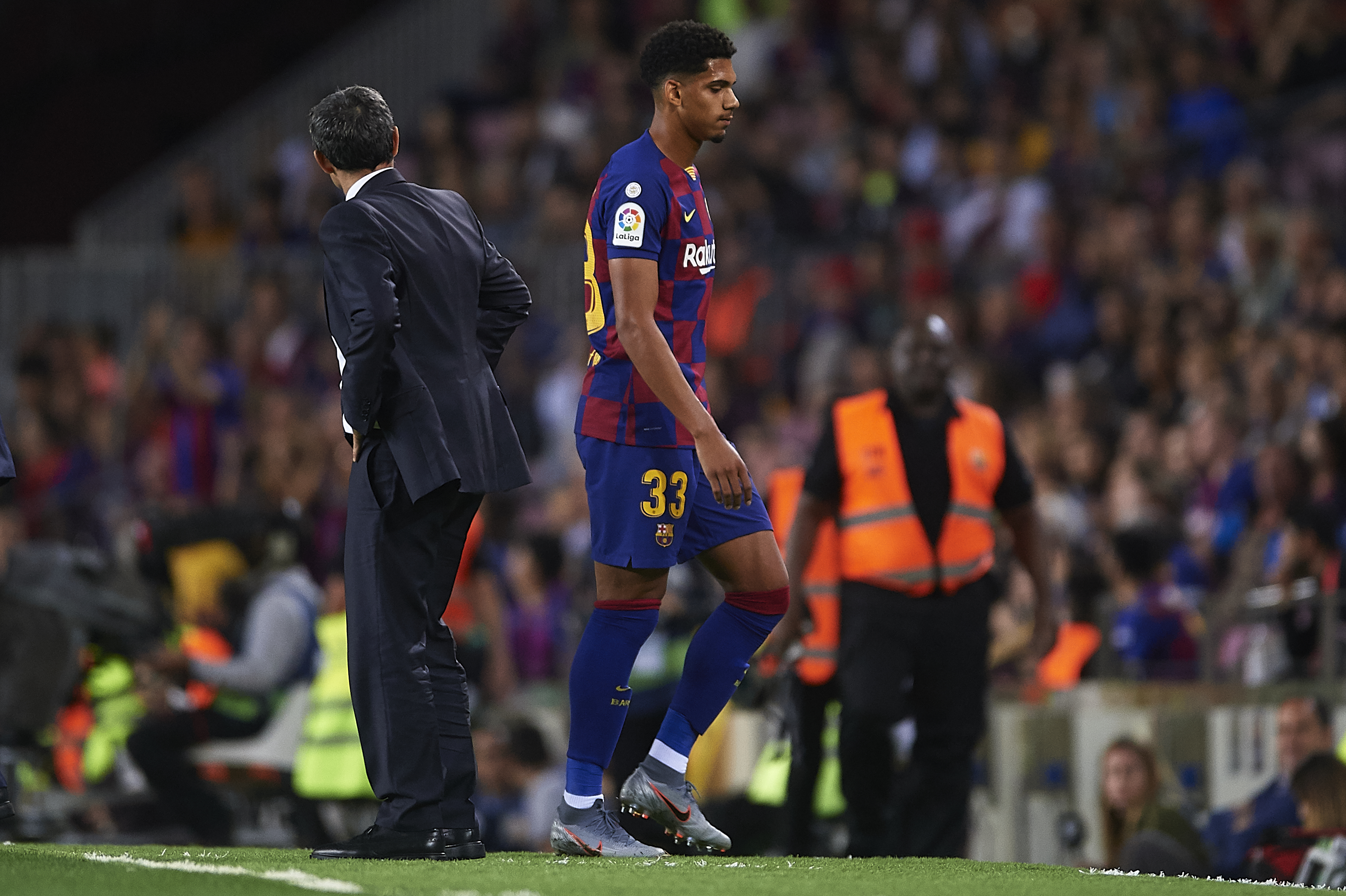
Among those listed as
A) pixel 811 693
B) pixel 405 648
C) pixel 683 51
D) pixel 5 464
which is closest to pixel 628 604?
pixel 405 648

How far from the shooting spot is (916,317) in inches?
533

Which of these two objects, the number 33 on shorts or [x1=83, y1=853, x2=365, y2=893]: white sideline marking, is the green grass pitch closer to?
[x1=83, y1=853, x2=365, y2=893]: white sideline marking

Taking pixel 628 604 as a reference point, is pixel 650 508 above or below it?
above

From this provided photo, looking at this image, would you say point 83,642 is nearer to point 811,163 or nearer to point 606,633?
point 606,633

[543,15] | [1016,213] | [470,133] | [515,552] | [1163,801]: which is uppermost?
[543,15]

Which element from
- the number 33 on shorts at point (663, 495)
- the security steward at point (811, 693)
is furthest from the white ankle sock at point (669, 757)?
the security steward at point (811, 693)

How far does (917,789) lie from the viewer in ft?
25.6

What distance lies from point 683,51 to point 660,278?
26.1 inches

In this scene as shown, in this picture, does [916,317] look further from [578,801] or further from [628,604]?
[578,801]

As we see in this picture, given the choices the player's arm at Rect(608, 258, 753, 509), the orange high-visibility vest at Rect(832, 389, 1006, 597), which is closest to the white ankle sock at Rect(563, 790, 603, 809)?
the player's arm at Rect(608, 258, 753, 509)

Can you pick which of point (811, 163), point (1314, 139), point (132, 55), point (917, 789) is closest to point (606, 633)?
point (917, 789)

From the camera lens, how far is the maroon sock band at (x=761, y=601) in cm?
606

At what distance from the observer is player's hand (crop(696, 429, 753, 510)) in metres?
5.65

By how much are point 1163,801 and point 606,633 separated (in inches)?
154
